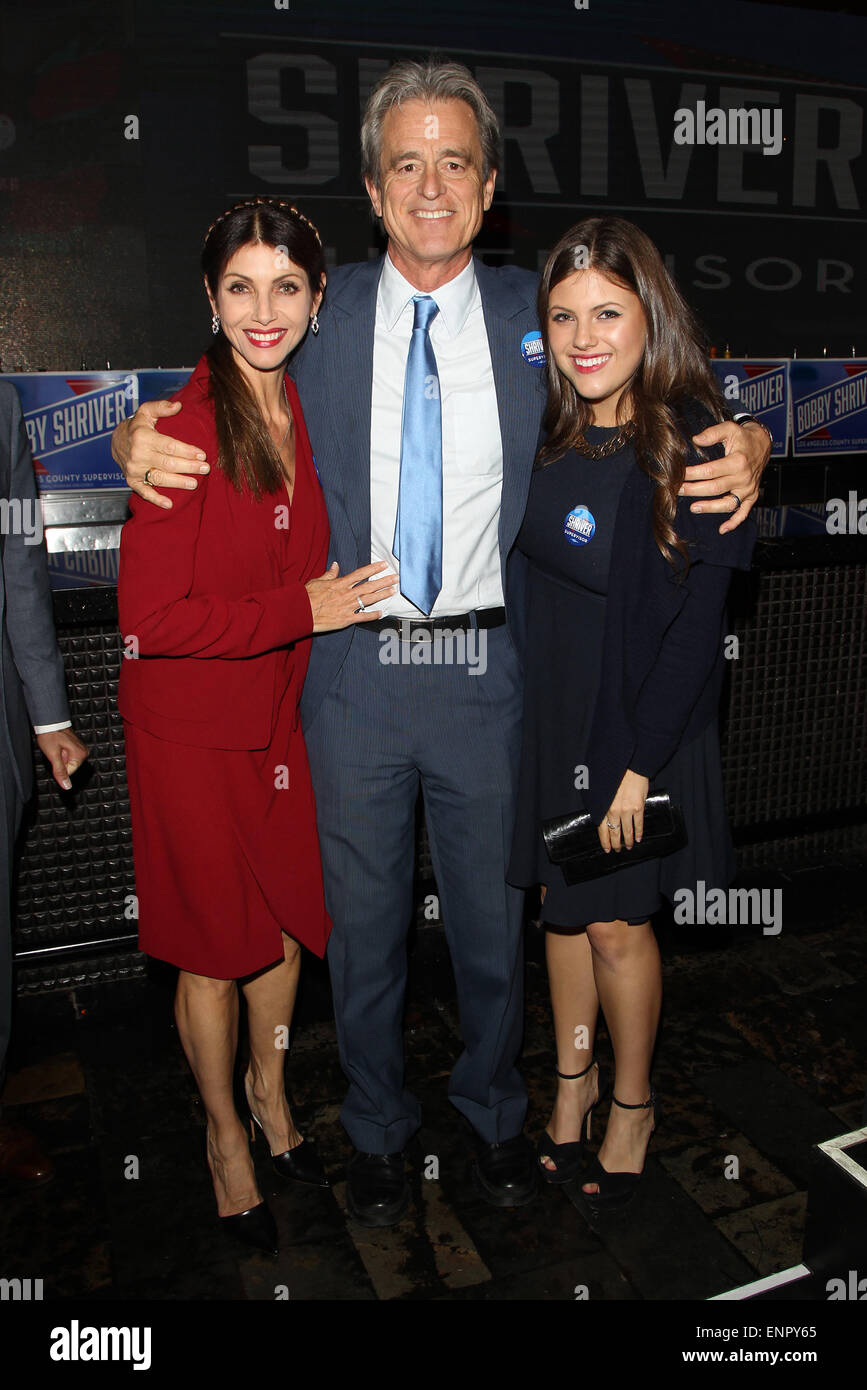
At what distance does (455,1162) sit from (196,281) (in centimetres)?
493

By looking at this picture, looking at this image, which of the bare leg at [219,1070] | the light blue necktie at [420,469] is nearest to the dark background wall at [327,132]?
the light blue necktie at [420,469]

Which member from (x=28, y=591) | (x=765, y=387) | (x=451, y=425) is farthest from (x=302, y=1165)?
(x=765, y=387)

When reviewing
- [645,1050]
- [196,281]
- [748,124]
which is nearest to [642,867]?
[645,1050]

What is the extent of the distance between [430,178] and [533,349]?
1.12ft

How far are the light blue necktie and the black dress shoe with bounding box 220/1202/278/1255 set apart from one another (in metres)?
1.21

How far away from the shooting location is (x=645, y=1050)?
2135 millimetres

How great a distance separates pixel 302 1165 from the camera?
2.23 metres

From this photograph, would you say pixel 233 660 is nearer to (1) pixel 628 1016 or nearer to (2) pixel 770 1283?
(1) pixel 628 1016

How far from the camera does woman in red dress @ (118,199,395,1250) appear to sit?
1805 millimetres

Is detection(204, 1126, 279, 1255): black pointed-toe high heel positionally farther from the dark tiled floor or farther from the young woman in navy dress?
the young woman in navy dress

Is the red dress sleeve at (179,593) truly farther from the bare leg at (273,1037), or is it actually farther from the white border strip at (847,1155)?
the white border strip at (847,1155)

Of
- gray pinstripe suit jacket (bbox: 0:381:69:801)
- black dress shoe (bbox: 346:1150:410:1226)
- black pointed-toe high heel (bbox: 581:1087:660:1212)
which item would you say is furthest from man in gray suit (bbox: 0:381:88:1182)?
black pointed-toe high heel (bbox: 581:1087:660:1212)
